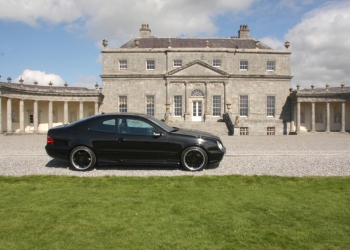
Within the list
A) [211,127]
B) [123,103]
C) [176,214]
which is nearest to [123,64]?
[123,103]

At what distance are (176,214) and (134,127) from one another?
172 inches

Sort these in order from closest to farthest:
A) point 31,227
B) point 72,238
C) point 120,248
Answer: point 120,248
point 72,238
point 31,227

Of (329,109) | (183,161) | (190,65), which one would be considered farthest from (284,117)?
(183,161)

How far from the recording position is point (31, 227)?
3859 mm

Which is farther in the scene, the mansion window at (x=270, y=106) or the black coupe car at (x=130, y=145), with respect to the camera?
the mansion window at (x=270, y=106)

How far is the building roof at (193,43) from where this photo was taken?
127 ft

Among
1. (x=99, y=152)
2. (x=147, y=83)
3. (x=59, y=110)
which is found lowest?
(x=99, y=152)

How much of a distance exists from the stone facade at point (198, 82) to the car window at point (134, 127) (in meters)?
27.6

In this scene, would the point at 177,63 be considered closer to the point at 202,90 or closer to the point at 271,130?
the point at 202,90

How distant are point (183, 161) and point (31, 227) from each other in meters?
4.85

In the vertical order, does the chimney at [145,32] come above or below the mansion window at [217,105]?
above

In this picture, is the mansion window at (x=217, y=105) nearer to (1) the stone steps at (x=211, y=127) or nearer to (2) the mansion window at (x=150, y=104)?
(1) the stone steps at (x=211, y=127)

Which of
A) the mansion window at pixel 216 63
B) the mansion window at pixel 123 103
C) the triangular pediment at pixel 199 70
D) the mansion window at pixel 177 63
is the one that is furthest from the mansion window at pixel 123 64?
the mansion window at pixel 216 63

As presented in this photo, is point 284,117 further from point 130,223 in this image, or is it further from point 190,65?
point 130,223
